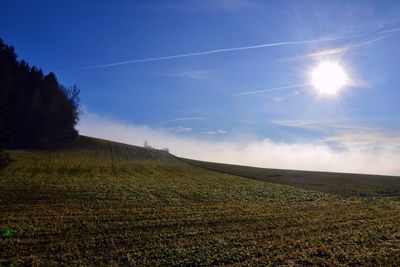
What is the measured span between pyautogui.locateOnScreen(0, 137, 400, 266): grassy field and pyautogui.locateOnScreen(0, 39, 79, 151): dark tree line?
42.1m

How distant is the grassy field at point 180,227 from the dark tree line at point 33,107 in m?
42.1

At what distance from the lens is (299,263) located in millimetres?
14508

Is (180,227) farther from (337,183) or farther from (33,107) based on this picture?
(33,107)

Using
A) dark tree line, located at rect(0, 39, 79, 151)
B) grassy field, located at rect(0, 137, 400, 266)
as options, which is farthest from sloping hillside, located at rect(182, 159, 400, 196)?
dark tree line, located at rect(0, 39, 79, 151)

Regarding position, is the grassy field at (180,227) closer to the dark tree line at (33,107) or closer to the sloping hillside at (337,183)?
the sloping hillside at (337,183)

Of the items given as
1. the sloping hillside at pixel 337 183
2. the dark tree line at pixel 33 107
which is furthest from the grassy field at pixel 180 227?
the dark tree line at pixel 33 107

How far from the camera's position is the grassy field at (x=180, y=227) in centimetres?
1498

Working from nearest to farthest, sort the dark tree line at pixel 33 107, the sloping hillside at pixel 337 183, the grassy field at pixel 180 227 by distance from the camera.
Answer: the grassy field at pixel 180 227
the sloping hillside at pixel 337 183
the dark tree line at pixel 33 107

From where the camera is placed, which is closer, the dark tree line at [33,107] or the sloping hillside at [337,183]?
the sloping hillside at [337,183]

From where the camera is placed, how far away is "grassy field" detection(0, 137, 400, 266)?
1498 centimetres

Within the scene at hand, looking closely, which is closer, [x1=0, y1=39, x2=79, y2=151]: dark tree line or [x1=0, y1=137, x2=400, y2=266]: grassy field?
[x1=0, y1=137, x2=400, y2=266]: grassy field

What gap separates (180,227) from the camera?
2058 centimetres

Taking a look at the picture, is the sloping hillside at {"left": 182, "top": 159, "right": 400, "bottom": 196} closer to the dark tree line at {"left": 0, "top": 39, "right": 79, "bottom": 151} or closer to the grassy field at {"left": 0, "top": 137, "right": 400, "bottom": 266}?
the grassy field at {"left": 0, "top": 137, "right": 400, "bottom": 266}

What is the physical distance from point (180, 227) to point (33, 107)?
235ft
